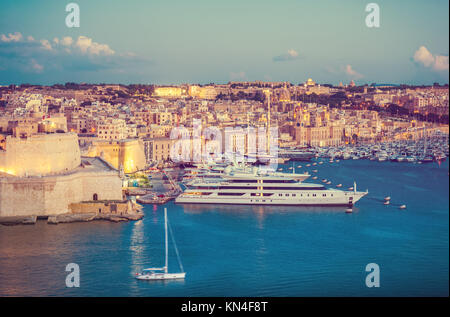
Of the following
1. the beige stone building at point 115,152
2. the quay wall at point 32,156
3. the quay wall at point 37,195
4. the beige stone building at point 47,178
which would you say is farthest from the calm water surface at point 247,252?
the beige stone building at point 115,152

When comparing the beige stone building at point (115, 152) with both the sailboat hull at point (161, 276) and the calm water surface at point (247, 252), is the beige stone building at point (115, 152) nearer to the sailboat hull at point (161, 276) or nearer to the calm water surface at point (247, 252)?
the calm water surface at point (247, 252)

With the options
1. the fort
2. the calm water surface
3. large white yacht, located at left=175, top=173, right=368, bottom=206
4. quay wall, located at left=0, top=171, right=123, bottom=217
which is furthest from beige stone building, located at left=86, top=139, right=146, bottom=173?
quay wall, located at left=0, top=171, right=123, bottom=217

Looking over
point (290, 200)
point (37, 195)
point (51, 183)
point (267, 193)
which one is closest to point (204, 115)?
Answer: point (267, 193)

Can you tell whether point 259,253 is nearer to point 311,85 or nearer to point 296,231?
point 296,231

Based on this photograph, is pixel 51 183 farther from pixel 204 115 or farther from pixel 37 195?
pixel 204 115

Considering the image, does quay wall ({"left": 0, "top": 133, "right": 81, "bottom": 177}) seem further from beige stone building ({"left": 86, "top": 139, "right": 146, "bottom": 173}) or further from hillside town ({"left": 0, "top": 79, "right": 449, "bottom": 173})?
beige stone building ({"left": 86, "top": 139, "right": 146, "bottom": 173})
